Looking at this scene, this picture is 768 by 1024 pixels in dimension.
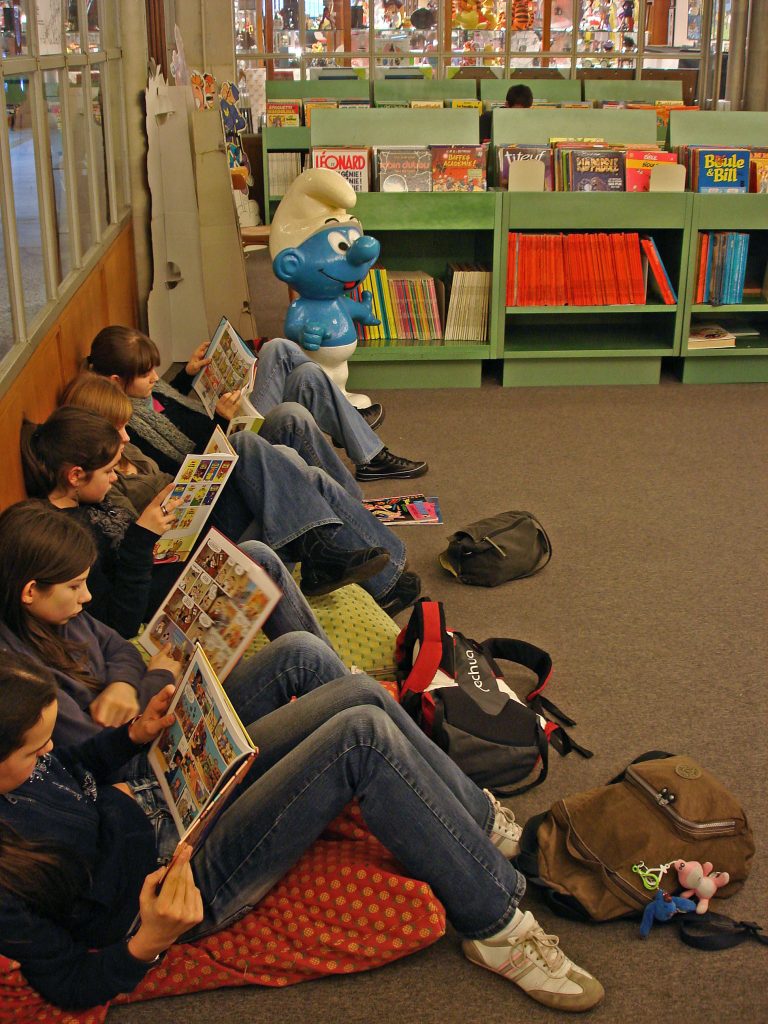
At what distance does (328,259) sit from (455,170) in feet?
3.50

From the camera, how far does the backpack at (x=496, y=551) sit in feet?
10.6

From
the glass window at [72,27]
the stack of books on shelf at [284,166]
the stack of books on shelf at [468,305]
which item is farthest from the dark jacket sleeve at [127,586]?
the stack of books on shelf at [284,166]

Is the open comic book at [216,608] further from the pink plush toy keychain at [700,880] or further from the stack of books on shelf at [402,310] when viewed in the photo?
the stack of books on shelf at [402,310]

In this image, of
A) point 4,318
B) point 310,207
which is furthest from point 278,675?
point 310,207

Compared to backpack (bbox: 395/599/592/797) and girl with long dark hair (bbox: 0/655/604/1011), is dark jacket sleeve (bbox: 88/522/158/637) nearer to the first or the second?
girl with long dark hair (bbox: 0/655/604/1011)

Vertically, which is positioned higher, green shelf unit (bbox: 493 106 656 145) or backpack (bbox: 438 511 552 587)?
green shelf unit (bbox: 493 106 656 145)

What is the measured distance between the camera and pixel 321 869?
1837 millimetres

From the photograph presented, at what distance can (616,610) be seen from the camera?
3105 millimetres

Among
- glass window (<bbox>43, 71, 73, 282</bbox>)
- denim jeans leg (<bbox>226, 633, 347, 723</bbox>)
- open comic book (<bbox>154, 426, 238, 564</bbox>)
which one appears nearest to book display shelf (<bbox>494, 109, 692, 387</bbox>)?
glass window (<bbox>43, 71, 73, 282</bbox>)

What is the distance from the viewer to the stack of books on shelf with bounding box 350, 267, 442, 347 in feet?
17.2

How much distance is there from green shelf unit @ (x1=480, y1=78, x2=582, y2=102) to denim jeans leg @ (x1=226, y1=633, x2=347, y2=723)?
8407 millimetres

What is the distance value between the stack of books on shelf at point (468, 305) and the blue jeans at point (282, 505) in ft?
7.86

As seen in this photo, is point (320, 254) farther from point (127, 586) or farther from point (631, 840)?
point (631, 840)

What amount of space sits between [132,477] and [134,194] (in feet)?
8.60
